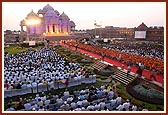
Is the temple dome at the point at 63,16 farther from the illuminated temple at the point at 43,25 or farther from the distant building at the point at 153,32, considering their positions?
the distant building at the point at 153,32

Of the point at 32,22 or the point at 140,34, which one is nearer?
the point at 140,34

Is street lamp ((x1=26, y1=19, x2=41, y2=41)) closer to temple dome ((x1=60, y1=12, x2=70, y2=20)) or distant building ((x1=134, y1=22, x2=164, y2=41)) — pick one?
temple dome ((x1=60, y1=12, x2=70, y2=20))

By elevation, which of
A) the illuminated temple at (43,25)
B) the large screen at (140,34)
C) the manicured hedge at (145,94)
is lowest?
the manicured hedge at (145,94)

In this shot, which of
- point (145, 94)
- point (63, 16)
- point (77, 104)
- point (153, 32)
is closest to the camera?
point (77, 104)

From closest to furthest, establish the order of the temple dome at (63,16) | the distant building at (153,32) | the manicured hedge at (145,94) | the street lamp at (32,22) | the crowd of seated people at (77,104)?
the crowd of seated people at (77,104), the manicured hedge at (145,94), the distant building at (153,32), the street lamp at (32,22), the temple dome at (63,16)

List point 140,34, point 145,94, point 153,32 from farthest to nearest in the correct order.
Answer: point 140,34
point 153,32
point 145,94

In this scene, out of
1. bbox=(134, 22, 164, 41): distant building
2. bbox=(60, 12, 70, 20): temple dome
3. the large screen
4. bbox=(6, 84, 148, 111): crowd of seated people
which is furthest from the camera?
bbox=(60, 12, 70, 20): temple dome

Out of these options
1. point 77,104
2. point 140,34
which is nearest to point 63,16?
point 140,34

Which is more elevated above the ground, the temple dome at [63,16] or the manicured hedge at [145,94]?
the temple dome at [63,16]

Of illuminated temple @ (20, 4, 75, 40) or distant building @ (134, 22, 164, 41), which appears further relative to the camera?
illuminated temple @ (20, 4, 75, 40)

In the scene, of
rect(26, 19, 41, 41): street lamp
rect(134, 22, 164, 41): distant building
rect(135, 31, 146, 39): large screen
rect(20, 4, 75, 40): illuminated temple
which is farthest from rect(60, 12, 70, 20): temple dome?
rect(134, 22, 164, 41): distant building

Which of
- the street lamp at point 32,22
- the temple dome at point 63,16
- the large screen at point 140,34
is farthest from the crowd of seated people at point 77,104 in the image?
the temple dome at point 63,16

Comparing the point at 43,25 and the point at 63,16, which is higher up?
the point at 63,16

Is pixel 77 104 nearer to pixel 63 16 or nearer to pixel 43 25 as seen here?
pixel 43 25
